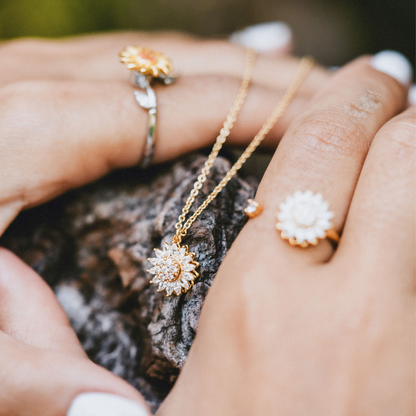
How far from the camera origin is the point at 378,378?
77 cm

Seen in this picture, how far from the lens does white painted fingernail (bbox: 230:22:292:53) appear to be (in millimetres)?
2217

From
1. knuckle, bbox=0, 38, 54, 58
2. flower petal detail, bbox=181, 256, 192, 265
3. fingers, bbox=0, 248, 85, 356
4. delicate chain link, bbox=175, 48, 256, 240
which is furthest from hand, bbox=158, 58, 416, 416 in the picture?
knuckle, bbox=0, 38, 54, 58

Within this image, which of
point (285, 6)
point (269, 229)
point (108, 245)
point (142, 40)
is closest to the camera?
point (269, 229)

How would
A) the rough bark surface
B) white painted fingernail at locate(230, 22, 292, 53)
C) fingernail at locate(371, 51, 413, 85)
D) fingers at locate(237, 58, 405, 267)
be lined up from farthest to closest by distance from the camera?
white painted fingernail at locate(230, 22, 292, 53) → fingernail at locate(371, 51, 413, 85) → the rough bark surface → fingers at locate(237, 58, 405, 267)

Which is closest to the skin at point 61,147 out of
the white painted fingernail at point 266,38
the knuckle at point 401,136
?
the knuckle at point 401,136

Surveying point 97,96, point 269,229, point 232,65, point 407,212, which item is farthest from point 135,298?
point 232,65

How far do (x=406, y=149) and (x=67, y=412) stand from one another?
1031 mm

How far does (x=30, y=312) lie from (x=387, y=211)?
993mm

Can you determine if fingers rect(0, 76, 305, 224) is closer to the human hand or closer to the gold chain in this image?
the gold chain

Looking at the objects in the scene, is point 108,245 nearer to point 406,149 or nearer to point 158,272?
point 158,272

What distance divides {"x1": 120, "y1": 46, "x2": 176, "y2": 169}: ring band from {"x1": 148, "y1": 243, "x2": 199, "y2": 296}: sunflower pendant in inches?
16.4

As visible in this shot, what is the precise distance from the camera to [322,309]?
79 cm

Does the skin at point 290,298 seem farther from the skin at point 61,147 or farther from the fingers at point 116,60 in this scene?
the fingers at point 116,60

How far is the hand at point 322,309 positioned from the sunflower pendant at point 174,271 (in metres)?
0.10
